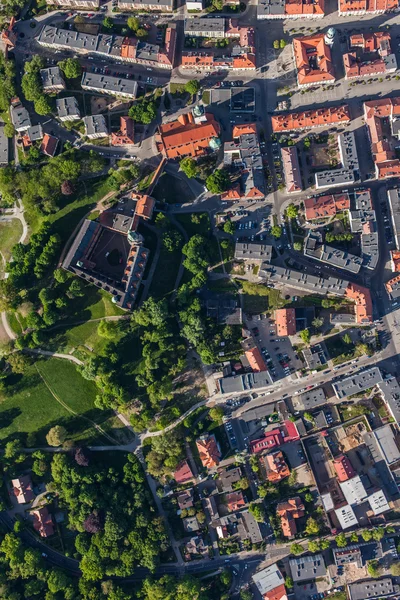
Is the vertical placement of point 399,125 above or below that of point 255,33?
below

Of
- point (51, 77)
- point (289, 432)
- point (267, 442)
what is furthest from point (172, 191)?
point (289, 432)

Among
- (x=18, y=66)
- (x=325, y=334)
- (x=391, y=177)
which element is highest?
(x=18, y=66)

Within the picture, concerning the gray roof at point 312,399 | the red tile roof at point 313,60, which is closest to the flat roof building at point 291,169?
the red tile roof at point 313,60

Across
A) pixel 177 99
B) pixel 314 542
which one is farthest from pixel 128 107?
pixel 314 542

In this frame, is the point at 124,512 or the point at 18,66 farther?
the point at 18,66

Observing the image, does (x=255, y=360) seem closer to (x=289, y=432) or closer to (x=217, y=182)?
(x=289, y=432)

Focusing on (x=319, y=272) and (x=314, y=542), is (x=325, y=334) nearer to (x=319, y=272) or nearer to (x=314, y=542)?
(x=319, y=272)

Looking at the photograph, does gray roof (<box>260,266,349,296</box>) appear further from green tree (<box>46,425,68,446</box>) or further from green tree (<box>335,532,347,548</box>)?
green tree (<box>46,425,68,446</box>)

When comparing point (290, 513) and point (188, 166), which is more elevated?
point (188, 166)
